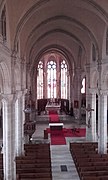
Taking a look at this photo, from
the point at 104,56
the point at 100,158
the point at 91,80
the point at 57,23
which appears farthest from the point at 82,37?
the point at 100,158

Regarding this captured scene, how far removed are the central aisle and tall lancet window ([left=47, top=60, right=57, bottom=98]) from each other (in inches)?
862

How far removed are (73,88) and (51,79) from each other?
10.8 meters

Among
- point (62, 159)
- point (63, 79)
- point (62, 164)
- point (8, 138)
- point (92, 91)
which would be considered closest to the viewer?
point (8, 138)

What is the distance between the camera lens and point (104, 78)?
2064 centimetres

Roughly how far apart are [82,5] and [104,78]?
6.02 metres

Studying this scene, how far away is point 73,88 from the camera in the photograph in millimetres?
37031

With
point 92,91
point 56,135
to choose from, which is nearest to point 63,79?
point 56,135

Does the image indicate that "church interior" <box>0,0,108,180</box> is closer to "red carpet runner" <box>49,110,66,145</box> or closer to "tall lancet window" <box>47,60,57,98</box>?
"red carpet runner" <box>49,110,66,145</box>

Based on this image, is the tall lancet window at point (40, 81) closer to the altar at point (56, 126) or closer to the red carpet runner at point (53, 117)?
the red carpet runner at point (53, 117)

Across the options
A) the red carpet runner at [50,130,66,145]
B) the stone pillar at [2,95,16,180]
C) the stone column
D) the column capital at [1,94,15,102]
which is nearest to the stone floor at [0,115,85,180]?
the red carpet runner at [50,130,66,145]

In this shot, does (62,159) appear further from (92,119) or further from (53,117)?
(53,117)

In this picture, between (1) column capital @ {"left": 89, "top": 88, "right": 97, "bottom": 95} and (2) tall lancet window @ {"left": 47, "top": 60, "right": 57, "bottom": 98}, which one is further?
(2) tall lancet window @ {"left": 47, "top": 60, "right": 57, "bottom": 98}

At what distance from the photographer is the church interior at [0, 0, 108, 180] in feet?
50.6

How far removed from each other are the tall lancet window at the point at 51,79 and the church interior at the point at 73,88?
10471mm
